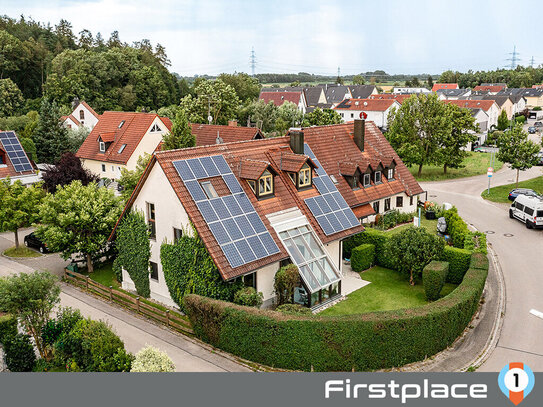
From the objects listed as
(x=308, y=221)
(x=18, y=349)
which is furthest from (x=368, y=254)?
(x=18, y=349)

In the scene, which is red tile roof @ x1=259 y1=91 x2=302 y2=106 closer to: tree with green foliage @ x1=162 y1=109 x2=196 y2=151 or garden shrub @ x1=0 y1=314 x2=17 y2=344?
tree with green foliage @ x1=162 y1=109 x2=196 y2=151

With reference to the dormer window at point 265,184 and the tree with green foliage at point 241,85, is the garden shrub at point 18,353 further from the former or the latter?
the tree with green foliage at point 241,85

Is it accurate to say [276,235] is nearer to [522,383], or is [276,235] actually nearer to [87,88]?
[522,383]

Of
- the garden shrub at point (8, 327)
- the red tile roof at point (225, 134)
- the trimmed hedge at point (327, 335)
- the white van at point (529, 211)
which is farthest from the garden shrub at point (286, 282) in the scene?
the red tile roof at point (225, 134)

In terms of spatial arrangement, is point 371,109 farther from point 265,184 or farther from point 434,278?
point 434,278

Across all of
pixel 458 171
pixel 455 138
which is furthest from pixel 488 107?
pixel 455 138

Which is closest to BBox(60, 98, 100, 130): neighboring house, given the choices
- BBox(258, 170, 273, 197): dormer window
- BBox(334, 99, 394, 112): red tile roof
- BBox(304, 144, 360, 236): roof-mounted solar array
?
BBox(304, 144, 360, 236): roof-mounted solar array
